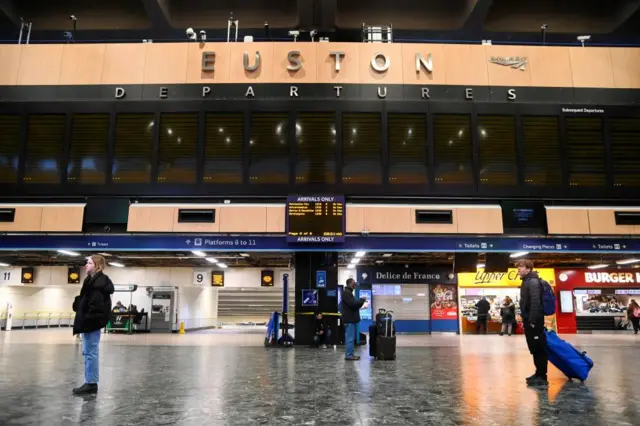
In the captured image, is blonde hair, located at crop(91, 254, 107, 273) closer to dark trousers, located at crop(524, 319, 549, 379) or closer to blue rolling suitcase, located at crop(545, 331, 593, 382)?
dark trousers, located at crop(524, 319, 549, 379)

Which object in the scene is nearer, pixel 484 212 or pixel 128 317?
pixel 484 212

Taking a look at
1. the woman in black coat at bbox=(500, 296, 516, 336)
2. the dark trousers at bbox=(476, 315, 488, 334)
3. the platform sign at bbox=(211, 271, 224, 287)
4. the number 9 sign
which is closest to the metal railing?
the number 9 sign

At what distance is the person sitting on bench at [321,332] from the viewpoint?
12.7 metres

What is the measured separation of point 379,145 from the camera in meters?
11.2

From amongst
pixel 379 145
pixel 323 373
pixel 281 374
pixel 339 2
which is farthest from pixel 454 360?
pixel 339 2

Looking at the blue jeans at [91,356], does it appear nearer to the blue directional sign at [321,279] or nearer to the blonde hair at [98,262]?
the blonde hair at [98,262]

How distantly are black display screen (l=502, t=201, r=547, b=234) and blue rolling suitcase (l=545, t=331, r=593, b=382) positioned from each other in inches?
181

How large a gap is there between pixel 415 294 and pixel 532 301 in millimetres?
15100

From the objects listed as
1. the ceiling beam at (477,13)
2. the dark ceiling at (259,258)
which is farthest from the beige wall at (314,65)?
the dark ceiling at (259,258)

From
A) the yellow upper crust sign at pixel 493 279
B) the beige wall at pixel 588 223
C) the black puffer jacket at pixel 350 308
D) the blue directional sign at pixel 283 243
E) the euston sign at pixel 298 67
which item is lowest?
the black puffer jacket at pixel 350 308

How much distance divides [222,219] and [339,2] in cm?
983

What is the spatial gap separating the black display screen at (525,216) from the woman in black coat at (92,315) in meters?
9.01

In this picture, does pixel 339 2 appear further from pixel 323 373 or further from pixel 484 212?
pixel 323 373

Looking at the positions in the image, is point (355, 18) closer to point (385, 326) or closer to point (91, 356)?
point (385, 326)
